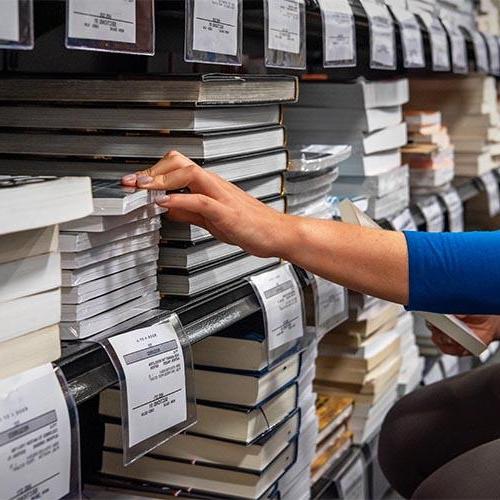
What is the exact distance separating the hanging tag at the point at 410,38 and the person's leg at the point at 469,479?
85cm

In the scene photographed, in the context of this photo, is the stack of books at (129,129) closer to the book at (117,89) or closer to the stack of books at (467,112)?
the book at (117,89)

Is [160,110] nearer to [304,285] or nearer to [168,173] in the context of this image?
[168,173]

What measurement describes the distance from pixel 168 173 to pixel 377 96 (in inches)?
38.6

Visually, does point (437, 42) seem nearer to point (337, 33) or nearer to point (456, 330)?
point (337, 33)

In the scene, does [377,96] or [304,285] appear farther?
[377,96]

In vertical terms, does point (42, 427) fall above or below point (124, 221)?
below

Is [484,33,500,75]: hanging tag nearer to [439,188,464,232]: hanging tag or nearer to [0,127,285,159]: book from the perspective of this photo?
[439,188,464,232]: hanging tag

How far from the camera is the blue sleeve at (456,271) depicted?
4.36ft

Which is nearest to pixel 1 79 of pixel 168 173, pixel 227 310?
pixel 168 173

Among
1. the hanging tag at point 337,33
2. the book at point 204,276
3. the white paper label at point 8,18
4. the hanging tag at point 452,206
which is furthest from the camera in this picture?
the hanging tag at point 452,206

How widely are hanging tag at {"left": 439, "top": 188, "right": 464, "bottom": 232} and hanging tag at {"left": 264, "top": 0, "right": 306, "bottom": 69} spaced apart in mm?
→ 1204

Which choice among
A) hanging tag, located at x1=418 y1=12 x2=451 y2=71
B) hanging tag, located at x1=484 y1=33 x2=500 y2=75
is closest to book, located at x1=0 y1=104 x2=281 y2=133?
hanging tag, located at x1=418 y1=12 x2=451 y2=71

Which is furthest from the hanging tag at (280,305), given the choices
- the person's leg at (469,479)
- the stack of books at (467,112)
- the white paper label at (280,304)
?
the stack of books at (467,112)

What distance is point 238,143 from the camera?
1.37 meters
